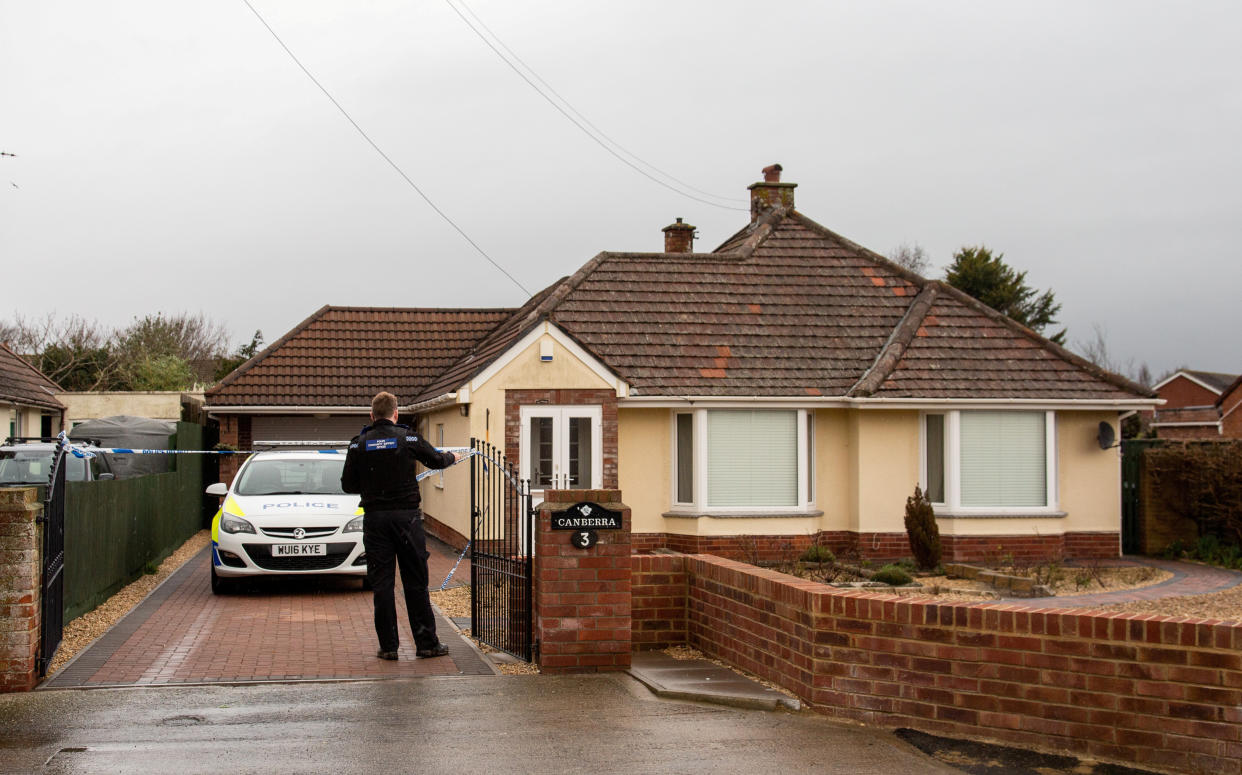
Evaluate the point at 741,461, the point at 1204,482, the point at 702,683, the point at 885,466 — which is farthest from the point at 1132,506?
the point at 702,683

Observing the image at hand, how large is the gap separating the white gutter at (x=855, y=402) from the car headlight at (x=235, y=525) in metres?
6.48

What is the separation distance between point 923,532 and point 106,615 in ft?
35.8

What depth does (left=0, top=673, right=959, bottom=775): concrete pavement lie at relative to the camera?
20.5 feet

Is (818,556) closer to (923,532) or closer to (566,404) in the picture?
(923,532)

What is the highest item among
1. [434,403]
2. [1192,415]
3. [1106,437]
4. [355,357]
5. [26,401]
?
[355,357]

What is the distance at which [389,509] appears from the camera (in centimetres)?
922

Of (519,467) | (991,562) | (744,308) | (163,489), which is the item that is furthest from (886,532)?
(163,489)

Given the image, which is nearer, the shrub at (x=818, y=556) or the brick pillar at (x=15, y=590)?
the brick pillar at (x=15, y=590)

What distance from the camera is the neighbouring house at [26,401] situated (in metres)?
25.1

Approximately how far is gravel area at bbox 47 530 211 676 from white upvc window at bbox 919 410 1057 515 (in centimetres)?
1121

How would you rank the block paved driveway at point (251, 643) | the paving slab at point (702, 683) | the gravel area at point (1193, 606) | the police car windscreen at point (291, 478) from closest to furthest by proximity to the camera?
the paving slab at point (702, 683) < the block paved driveway at point (251, 643) < the gravel area at point (1193, 606) < the police car windscreen at point (291, 478)

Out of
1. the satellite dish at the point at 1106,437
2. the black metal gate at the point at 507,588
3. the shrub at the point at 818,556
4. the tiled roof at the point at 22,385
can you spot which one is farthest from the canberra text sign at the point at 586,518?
the tiled roof at the point at 22,385

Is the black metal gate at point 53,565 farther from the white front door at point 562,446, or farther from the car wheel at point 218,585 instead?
the white front door at point 562,446

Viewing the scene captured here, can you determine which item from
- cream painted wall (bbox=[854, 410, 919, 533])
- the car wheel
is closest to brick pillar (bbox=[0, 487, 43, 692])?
the car wheel
